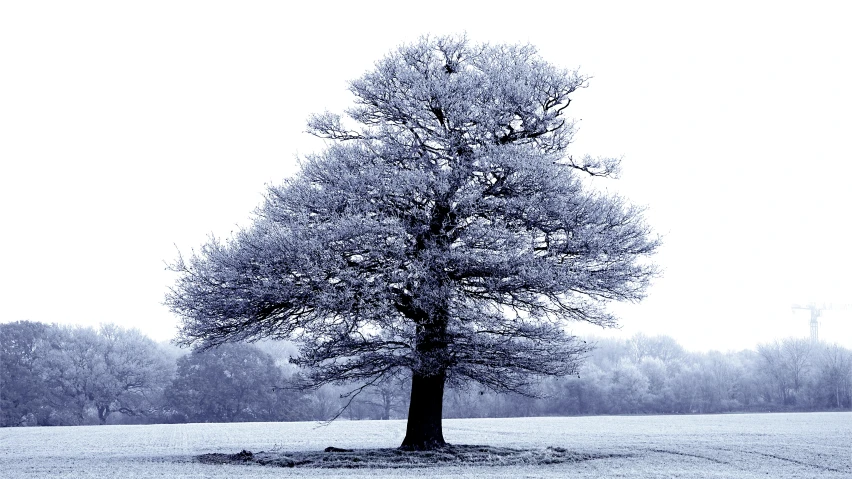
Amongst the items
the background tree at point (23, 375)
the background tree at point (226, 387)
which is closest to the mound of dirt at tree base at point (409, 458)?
the background tree at point (226, 387)

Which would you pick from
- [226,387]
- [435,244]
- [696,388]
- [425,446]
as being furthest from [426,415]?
[696,388]

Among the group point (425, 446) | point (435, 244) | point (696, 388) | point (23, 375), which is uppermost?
point (435, 244)

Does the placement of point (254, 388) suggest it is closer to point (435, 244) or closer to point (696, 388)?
point (696, 388)

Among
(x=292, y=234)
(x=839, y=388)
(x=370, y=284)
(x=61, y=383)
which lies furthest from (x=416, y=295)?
(x=839, y=388)

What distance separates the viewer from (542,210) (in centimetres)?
2630

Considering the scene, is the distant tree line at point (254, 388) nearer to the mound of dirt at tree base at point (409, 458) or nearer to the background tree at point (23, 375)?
the background tree at point (23, 375)

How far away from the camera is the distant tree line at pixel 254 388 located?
91.9 metres

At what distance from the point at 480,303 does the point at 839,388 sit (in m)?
95.3

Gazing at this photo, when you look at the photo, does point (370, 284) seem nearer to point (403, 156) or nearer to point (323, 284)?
point (323, 284)

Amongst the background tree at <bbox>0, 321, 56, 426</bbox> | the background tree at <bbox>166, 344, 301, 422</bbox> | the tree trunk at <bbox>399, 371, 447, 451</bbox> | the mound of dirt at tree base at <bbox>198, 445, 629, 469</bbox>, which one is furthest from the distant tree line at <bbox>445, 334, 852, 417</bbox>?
the tree trunk at <bbox>399, 371, 447, 451</bbox>

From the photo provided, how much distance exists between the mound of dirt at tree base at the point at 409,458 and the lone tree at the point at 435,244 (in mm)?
1400

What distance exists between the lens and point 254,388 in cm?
9556

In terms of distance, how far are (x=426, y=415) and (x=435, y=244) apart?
5.88 meters

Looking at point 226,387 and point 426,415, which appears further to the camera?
point 226,387
